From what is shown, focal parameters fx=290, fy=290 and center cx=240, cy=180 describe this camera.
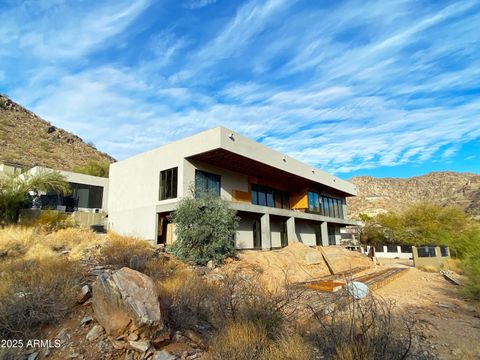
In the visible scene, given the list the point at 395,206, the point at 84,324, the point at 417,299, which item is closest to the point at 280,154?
the point at 417,299

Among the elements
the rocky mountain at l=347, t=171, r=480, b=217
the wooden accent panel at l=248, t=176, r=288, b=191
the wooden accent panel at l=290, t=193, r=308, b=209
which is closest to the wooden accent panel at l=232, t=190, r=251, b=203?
the wooden accent panel at l=248, t=176, r=288, b=191

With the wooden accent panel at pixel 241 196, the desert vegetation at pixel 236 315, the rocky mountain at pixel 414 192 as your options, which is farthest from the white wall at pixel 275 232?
the rocky mountain at pixel 414 192

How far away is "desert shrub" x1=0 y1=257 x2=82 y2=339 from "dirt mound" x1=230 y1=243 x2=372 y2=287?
773 cm

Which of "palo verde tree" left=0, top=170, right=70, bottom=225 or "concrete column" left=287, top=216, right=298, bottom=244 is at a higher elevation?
"palo verde tree" left=0, top=170, right=70, bottom=225

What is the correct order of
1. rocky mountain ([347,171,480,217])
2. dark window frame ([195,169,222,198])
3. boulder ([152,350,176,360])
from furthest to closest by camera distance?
1. rocky mountain ([347,171,480,217])
2. dark window frame ([195,169,222,198])
3. boulder ([152,350,176,360])

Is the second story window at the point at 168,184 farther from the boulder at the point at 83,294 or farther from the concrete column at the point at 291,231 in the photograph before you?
the boulder at the point at 83,294

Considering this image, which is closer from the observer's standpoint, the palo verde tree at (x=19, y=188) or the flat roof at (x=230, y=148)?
the palo verde tree at (x=19, y=188)

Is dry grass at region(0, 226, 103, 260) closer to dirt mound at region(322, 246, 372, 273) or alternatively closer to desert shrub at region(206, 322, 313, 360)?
desert shrub at region(206, 322, 313, 360)

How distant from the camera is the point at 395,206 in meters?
70.6

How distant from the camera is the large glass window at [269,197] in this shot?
21.7 meters

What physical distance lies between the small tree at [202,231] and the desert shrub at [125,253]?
5.97 feet

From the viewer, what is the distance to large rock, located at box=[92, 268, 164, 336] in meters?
5.34

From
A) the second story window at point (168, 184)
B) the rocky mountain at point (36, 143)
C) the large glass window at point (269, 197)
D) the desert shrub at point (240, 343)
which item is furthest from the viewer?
the rocky mountain at point (36, 143)

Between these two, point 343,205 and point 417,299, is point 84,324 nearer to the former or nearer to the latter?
point 417,299
